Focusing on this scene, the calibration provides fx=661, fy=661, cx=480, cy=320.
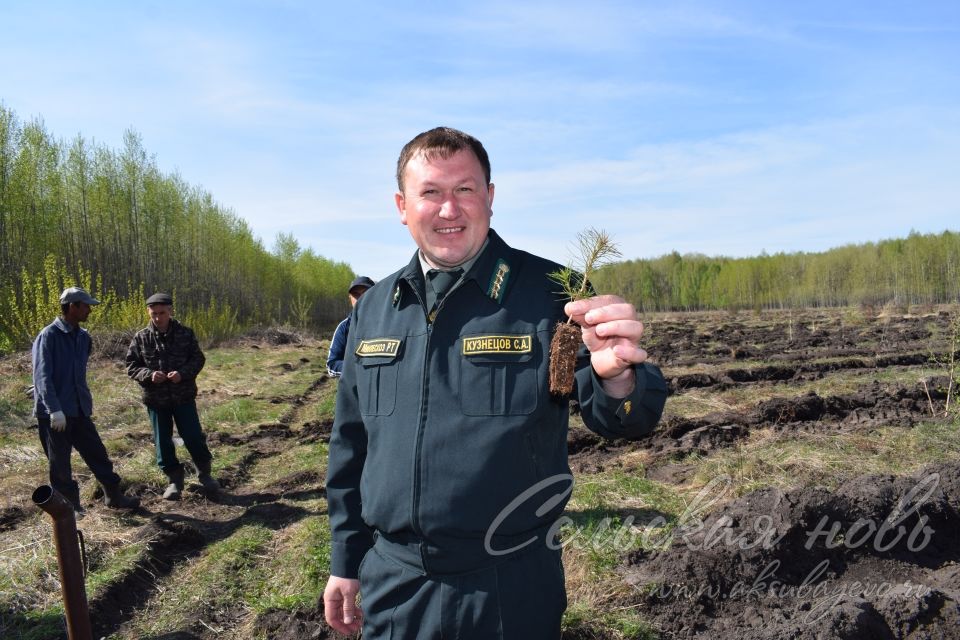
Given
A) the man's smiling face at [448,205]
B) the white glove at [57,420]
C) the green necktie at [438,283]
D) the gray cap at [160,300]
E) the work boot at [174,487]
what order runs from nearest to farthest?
1. the man's smiling face at [448,205]
2. the green necktie at [438,283]
3. the white glove at [57,420]
4. the gray cap at [160,300]
5. the work boot at [174,487]

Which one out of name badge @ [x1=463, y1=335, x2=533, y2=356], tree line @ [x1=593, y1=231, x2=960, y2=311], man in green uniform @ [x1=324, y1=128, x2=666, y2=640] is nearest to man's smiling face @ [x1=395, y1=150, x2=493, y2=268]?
man in green uniform @ [x1=324, y1=128, x2=666, y2=640]

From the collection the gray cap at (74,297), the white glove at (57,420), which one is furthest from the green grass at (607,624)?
the gray cap at (74,297)

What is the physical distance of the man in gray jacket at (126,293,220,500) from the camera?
6660 mm

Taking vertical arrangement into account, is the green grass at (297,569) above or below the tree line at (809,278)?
below

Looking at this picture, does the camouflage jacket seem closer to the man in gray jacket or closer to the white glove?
the man in gray jacket

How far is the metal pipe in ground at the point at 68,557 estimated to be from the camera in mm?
2840

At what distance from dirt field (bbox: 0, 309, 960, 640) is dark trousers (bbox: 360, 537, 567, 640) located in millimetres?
1986

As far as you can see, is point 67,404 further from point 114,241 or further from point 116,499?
point 114,241

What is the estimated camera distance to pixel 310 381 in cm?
1581

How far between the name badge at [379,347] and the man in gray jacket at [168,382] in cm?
531

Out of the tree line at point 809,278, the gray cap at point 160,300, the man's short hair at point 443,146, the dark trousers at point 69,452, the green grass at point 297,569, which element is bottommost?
the green grass at point 297,569

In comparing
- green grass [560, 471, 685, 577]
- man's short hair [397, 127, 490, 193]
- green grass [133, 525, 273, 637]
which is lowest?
green grass [133, 525, 273, 637]

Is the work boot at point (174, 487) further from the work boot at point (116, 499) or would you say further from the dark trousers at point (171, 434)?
the work boot at point (116, 499)

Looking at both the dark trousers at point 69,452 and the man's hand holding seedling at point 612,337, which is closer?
the man's hand holding seedling at point 612,337
